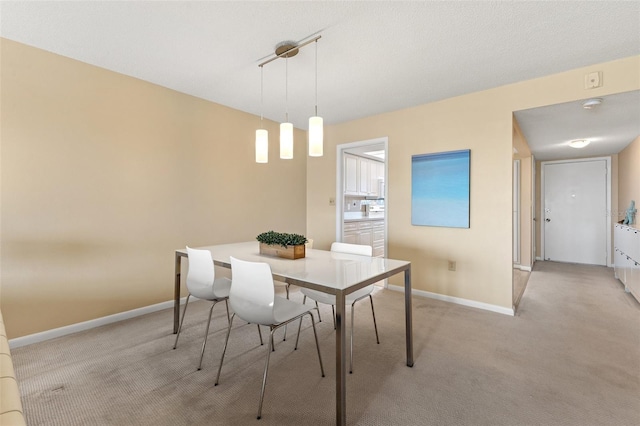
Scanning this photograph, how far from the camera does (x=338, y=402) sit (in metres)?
1.43

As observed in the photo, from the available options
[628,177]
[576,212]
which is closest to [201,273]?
[628,177]

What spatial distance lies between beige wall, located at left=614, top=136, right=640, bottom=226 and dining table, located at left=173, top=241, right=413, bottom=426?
4.08 metres

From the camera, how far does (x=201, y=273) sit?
214cm

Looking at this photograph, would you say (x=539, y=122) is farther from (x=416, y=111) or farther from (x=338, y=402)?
(x=338, y=402)

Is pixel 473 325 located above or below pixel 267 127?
below

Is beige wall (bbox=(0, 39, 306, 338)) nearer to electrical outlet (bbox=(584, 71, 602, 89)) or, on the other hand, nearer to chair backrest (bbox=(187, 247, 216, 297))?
chair backrest (bbox=(187, 247, 216, 297))

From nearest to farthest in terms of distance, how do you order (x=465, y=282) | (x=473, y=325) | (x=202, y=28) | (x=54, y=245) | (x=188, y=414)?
(x=188, y=414), (x=202, y=28), (x=54, y=245), (x=473, y=325), (x=465, y=282)

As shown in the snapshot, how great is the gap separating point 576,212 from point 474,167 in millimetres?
3978

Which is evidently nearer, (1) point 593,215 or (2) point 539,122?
(2) point 539,122

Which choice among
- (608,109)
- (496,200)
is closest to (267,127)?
(496,200)

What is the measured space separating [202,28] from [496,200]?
3093 mm

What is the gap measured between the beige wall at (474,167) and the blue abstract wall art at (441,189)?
79 millimetres

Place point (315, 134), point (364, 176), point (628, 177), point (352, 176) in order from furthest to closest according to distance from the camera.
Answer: point (364, 176)
point (352, 176)
point (628, 177)
point (315, 134)

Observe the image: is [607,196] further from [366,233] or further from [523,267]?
[366,233]
